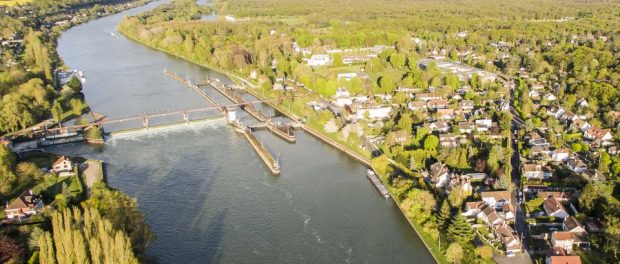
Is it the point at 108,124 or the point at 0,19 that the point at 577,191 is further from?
the point at 0,19

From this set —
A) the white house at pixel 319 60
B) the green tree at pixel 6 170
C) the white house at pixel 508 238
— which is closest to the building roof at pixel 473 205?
the white house at pixel 508 238

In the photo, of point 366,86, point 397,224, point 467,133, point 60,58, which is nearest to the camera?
point 397,224

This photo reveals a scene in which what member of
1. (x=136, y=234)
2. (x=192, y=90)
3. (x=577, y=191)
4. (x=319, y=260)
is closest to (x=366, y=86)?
(x=192, y=90)

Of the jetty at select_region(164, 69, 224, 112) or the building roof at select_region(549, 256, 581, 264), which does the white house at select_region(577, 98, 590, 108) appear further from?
the jetty at select_region(164, 69, 224, 112)

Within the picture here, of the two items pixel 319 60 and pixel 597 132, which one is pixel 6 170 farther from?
pixel 597 132

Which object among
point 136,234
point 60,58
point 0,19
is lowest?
point 136,234

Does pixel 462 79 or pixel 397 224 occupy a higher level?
pixel 462 79

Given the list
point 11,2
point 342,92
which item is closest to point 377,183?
point 342,92

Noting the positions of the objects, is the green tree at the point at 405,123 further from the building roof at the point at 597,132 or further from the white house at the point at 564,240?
the white house at the point at 564,240
